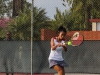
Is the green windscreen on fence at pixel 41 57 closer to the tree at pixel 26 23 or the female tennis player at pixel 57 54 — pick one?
the female tennis player at pixel 57 54

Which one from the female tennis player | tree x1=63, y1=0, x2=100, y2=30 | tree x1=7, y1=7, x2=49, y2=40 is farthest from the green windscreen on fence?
tree x1=63, y1=0, x2=100, y2=30

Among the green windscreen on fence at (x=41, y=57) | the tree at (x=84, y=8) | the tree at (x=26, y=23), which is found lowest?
the green windscreen on fence at (x=41, y=57)

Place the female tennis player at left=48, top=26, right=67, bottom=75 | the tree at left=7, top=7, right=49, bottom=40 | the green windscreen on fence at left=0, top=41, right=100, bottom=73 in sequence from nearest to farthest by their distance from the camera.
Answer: the female tennis player at left=48, top=26, right=67, bottom=75 → the green windscreen on fence at left=0, top=41, right=100, bottom=73 → the tree at left=7, top=7, right=49, bottom=40

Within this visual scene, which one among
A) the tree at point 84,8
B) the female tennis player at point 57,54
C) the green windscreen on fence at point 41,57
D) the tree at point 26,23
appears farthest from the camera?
the tree at point 84,8

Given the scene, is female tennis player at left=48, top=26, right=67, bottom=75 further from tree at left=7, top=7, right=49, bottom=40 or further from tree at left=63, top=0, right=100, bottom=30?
tree at left=63, top=0, right=100, bottom=30

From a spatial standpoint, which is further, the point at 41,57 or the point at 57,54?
the point at 41,57

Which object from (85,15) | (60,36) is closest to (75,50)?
(60,36)

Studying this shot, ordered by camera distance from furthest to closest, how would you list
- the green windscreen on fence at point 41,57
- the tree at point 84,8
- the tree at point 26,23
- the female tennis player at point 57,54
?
1. the tree at point 84,8
2. the tree at point 26,23
3. the green windscreen on fence at point 41,57
4. the female tennis player at point 57,54

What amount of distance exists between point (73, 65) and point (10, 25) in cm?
1642

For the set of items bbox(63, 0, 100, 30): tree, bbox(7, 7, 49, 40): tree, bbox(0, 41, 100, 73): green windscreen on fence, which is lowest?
bbox(0, 41, 100, 73): green windscreen on fence

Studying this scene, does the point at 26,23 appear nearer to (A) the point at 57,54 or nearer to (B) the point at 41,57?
(B) the point at 41,57

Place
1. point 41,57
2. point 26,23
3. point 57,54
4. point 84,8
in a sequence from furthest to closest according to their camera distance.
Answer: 1. point 84,8
2. point 26,23
3. point 41,57
4. point 57,54

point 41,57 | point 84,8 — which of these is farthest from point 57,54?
point 84,8

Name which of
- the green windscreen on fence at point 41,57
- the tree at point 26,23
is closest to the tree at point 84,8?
the tree at point 26,23
